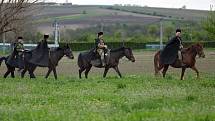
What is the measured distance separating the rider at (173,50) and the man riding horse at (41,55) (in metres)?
5.37

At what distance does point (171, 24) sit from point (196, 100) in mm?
86961

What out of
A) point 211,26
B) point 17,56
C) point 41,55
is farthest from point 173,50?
point 211,26

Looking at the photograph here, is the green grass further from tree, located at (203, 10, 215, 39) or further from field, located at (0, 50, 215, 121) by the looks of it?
tree, located at (203, 10, 215, 39)

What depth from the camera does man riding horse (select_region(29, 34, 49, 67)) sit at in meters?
27.8

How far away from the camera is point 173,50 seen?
27156 millimetres

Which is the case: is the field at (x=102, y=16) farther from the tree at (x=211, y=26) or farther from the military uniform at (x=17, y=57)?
the military uniform at (x=17, y=57)

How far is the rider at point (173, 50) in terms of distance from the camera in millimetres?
26922

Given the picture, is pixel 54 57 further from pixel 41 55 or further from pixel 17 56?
pixel 17 56

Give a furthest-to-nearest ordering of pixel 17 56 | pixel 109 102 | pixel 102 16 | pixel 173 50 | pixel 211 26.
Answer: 1. pixel 102 16
2. pixel 211 26
3. pixel 17 56
4. pixel 173 50
5. pixel 109 102

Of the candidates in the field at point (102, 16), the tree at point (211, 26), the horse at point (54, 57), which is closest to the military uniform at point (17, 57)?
the horse at point (54, 57)

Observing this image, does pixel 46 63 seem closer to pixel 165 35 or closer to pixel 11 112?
pixel 11 112

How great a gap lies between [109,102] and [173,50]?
476 inches

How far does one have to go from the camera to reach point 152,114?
1260cm

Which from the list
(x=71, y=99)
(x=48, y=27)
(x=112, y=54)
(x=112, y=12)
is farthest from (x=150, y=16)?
(x=71, y=99)
